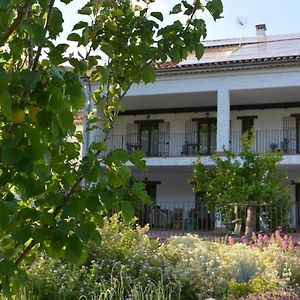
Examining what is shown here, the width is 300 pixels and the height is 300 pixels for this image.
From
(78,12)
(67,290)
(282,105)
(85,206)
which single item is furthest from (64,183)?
(282,105)

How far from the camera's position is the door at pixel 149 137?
22.9 m

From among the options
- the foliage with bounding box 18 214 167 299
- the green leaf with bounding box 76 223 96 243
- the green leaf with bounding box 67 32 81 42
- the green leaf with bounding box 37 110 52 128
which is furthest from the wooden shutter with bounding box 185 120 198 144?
the green leaf with bounding box 37 110 52 128

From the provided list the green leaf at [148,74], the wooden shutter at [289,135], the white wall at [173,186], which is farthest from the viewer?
the white wall at [173,186]

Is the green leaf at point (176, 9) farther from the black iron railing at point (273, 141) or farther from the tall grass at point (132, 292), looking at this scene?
the black iron railing at point (273, 141)

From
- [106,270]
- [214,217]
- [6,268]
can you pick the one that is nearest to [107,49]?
[6,268]

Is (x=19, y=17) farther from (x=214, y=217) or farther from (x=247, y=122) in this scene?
(x=247, y=122)

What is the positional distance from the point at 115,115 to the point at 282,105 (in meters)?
19.8

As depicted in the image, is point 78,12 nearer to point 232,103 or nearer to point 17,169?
point 17,169

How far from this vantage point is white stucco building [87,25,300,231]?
1939 cm

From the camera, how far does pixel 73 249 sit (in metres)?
1.64

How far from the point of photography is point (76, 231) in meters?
1.65

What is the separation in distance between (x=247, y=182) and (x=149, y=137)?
7.38 m

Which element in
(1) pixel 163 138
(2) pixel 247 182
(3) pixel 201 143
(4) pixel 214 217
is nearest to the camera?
(2) pixel 247 182

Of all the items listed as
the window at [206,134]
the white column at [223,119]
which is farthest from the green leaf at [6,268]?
the window at [206,134]
